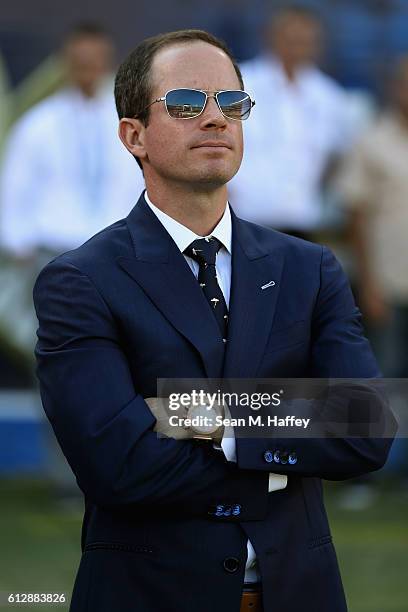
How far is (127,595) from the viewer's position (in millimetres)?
2723

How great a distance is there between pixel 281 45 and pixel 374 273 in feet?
4.28

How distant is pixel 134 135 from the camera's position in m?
2.97

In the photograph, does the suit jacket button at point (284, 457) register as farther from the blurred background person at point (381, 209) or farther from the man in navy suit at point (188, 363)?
the blurred background person at point (381, 209)

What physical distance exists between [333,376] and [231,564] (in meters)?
0.47

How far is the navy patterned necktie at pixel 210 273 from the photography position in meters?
2.82

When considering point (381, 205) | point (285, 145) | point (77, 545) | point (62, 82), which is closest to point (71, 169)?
point (62, 82)

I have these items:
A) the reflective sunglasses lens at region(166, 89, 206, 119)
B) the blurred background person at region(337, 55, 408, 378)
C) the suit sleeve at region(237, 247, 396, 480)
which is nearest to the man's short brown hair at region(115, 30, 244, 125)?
the reflective sunglasses lens at region(166, 89, 206, 119)

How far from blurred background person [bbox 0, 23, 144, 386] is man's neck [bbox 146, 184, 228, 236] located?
3.67 metres

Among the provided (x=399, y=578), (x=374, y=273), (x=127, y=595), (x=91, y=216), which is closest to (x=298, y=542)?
(x=127, y=595)

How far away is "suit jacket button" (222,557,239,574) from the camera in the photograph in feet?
8.82

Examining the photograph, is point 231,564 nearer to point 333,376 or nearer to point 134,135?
point 333,376

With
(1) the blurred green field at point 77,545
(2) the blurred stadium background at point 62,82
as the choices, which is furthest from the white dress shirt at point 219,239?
(2) the blurred stadium background at point 62,82

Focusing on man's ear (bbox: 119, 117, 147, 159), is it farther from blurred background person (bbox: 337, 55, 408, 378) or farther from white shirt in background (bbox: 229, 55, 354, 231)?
blurred background person (bbox: 337, 55, 408, 378)

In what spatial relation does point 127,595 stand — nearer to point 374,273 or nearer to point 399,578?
point 399,578
